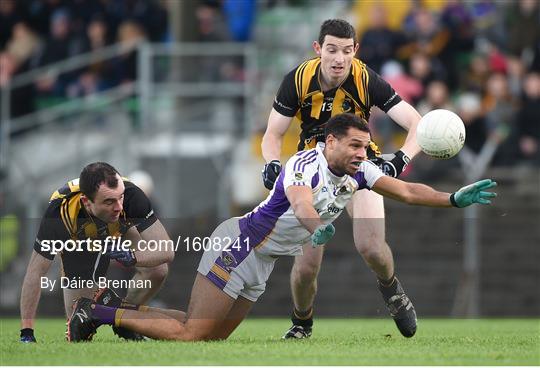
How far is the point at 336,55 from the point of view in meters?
10.6

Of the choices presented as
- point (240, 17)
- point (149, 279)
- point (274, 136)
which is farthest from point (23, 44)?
point (149, 279)

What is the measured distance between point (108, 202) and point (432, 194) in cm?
237

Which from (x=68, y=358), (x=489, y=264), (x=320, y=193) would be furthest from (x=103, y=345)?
(x=489, y=264)

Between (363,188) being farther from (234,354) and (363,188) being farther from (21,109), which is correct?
(21,109)

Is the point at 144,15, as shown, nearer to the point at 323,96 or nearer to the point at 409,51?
the point at 409,51

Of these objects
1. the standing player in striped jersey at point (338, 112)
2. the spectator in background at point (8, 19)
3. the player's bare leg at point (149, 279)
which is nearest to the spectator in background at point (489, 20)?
the spectator in background at point (8, 19)

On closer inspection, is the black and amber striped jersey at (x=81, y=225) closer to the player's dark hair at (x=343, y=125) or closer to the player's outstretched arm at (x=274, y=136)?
the player's outstretched arm at (x=274, y=136)

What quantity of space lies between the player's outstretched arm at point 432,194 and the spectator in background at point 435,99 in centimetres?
800

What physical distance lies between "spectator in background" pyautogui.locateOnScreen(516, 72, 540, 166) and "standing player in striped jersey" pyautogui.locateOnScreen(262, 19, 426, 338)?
701 centimetres

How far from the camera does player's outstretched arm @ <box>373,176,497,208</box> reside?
929 centimetres

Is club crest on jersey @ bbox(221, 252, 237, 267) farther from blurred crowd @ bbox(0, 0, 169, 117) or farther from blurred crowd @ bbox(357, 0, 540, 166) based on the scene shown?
blurred crowd @ bbox(0, 0, 169, 117)

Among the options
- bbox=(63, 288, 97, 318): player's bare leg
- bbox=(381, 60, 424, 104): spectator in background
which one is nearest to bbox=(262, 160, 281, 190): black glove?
bbox=(63, 288, 97, 318): player's bare leg

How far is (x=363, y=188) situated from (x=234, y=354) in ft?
5.99

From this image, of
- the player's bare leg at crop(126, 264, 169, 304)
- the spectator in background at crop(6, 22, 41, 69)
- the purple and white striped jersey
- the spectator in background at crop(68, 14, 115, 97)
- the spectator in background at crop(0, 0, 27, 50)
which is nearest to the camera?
the purple and white striped jersey
